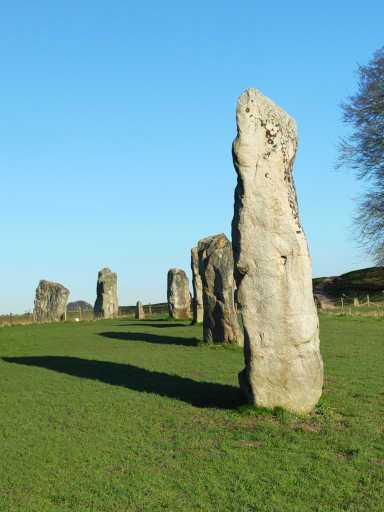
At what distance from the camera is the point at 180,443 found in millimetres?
7301

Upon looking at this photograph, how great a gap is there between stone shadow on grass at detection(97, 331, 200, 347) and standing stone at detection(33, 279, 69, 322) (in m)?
11.5

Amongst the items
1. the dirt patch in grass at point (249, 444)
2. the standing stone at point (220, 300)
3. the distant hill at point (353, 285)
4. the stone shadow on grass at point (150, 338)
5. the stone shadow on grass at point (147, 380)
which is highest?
the distant hill at point (353, 285)

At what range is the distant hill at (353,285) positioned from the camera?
43656mm

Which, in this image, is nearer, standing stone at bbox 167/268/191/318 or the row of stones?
the row of stones

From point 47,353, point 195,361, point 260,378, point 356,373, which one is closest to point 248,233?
point 260,378

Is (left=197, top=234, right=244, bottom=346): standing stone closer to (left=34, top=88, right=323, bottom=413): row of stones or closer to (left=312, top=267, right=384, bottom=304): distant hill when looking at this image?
(left=34, top=88, right=323, bottom=413): row of stones

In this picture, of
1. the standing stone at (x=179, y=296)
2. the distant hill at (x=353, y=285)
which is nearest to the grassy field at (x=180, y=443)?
the standing stone at (x=179, y=296)

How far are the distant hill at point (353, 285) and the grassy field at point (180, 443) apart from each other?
31.4 meters

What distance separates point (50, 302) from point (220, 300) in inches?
836

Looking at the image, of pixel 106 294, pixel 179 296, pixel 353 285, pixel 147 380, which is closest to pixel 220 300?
pixel 147 380

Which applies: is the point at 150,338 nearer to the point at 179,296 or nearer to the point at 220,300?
the point at 220,300

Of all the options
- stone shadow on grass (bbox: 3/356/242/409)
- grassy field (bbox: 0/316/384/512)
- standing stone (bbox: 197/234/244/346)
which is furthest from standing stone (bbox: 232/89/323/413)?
standing stone (bbox: 197/234/244/346)

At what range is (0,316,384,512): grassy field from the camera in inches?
221

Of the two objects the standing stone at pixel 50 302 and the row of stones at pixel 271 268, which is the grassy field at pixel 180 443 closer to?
the row of stones at pixel 271 268
